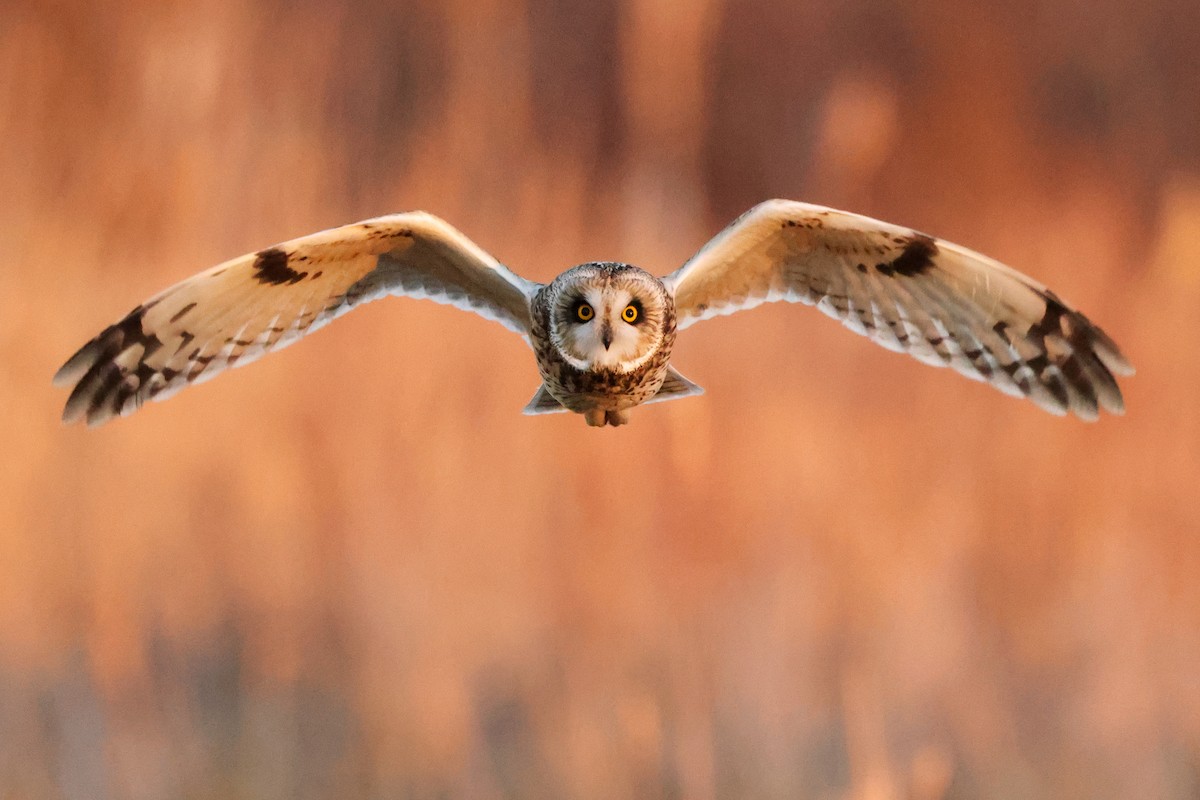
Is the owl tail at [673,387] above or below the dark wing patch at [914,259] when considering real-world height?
below

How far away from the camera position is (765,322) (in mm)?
2758

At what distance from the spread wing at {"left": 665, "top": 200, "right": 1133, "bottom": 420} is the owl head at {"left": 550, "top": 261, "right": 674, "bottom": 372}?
0.15 metres

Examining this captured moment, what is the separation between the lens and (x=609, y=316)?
1.54m

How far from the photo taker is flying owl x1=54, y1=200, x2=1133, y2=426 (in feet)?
5.72

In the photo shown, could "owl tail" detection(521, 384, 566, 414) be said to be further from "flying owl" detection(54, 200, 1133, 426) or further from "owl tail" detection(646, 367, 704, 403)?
"owl tail" detection(646, 367, 704, 403)

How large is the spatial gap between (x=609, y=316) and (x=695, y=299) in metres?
0.40

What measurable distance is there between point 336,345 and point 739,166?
1013 mm

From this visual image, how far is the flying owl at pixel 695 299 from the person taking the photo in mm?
1742

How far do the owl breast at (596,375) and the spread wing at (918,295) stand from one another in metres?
0.15

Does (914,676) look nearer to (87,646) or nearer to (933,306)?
(933,306)

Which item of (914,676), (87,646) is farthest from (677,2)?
(87,646)

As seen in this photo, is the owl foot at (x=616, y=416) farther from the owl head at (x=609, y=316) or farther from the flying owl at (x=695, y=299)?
the owl head at (x=609, y=316)

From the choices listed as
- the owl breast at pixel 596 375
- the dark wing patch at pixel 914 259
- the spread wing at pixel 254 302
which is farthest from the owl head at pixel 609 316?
the dark wing patch at pixel 914 259

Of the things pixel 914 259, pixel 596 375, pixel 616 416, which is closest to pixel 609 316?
pixel 596 375
